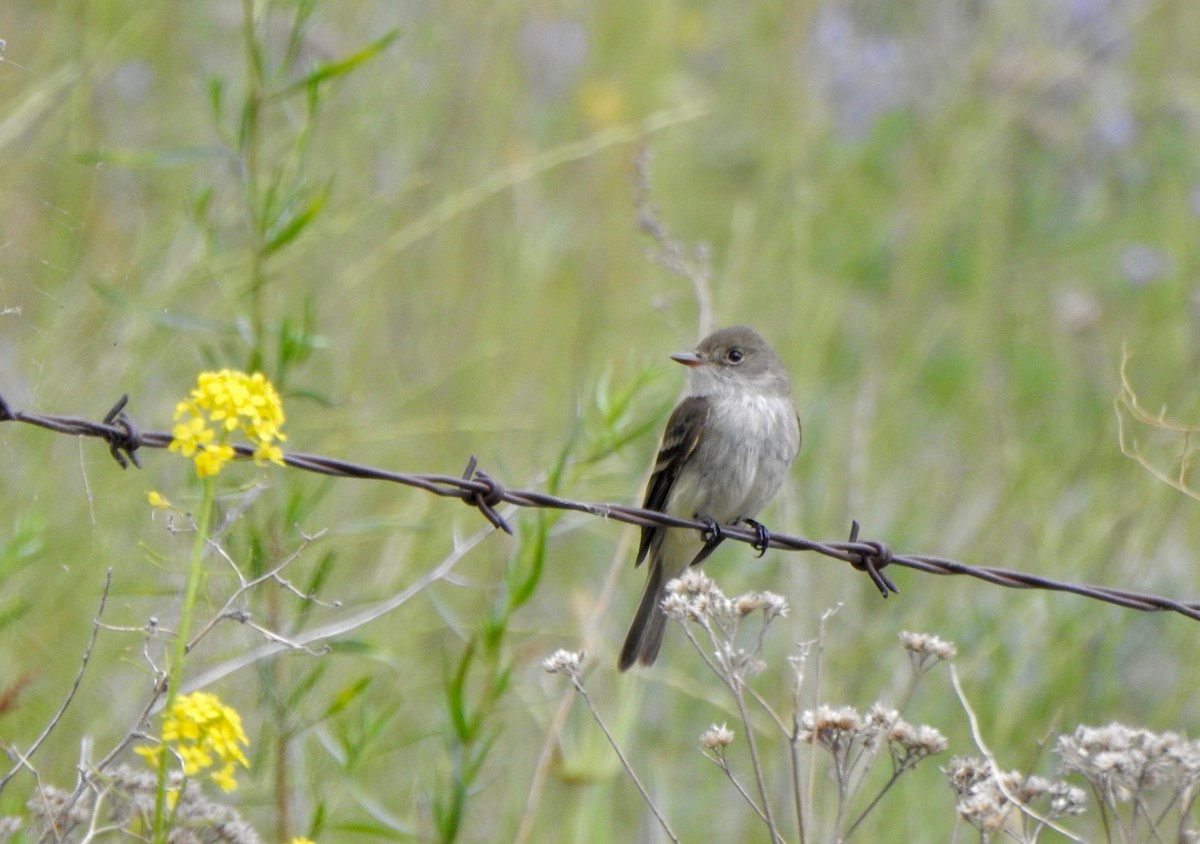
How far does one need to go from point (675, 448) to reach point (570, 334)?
194 centimetres

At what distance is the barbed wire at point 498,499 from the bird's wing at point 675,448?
1257 millimetres

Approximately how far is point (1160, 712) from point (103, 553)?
3.69 meters

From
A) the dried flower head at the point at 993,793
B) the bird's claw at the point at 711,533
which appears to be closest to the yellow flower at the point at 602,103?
the bird's claw at the point at 711,533

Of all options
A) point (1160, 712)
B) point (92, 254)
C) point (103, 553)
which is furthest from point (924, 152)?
point (103, 553)

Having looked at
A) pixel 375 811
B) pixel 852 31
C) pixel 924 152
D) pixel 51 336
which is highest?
pixel 852 31

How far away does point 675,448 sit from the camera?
5.05 meters

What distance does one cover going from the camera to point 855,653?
19.0ft

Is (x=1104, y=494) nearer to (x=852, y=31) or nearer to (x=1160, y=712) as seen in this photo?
(x=1160, y=712)

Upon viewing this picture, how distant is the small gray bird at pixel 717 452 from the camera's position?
4.94m

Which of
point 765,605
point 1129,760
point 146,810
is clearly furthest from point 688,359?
point 146,810

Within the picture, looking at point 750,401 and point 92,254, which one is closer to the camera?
point 92,254

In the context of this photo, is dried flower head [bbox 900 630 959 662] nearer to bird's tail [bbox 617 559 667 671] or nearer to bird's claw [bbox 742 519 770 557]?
bird's claw [bbox 742 519 770 557]

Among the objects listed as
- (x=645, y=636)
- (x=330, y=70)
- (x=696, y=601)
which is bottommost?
(x=645, y=636)

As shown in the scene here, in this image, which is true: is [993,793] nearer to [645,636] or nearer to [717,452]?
[645,636]
